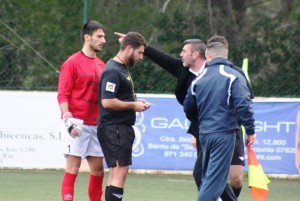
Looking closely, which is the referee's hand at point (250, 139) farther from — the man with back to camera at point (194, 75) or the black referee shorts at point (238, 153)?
the black referee shorts at point (238, 153)

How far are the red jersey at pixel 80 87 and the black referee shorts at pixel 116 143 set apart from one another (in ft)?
1.68

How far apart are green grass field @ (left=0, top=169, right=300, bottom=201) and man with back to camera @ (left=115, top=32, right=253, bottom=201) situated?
70.6 inches

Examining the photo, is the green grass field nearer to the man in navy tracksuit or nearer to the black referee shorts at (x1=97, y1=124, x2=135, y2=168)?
the black referee shorts at (x1=97, y1=124, x2=135, y2=168)

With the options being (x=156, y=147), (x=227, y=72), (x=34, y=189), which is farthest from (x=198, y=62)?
(x=156, y=147)

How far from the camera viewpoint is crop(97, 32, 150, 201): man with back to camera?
9328 millimetres

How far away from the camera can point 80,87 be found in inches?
390

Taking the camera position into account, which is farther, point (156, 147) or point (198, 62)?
point (156, 147)

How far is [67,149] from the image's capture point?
9906 millimetres

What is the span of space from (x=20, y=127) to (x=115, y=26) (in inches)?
127

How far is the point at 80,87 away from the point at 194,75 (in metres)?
1.23

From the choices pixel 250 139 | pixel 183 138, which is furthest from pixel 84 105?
pixel 183 138

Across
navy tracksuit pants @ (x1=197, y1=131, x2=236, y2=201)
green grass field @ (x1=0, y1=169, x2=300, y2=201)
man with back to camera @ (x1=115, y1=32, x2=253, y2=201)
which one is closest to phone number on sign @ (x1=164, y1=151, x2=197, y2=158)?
green grass field @ (x1=0, y1=169, x2=300, y2=201)

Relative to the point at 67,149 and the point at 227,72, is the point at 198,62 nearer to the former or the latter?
the point at 227,72

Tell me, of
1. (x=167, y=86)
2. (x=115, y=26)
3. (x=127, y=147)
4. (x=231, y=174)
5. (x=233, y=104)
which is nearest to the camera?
(x=233, y=104)
